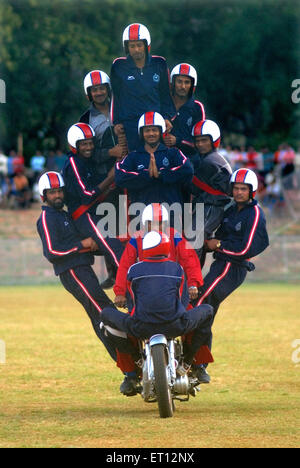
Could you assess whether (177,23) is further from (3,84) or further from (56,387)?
(56,387)

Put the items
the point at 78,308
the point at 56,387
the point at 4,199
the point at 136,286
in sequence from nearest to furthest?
the point at 136,286
the point at 56,387
the point at 78,308
the point at 4,199

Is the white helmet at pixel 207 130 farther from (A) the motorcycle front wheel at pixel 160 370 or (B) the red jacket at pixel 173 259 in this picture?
(A) the motorcycle front wheel at pixel 160 370

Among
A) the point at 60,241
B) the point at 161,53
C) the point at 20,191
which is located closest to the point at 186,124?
the point at 60,241

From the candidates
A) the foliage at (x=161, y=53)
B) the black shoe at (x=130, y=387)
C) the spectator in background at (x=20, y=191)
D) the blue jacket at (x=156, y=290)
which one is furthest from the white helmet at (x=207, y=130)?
the foliage at (x=161, y=53)

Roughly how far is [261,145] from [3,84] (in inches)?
512

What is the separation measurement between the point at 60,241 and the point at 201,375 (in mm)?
2045

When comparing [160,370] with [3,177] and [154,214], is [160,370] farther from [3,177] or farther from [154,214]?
[3,177]

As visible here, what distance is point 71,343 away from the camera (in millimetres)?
18250

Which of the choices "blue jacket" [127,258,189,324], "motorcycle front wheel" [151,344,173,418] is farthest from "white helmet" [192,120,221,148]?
"motorcycle front wheel" [151,344,173,418]

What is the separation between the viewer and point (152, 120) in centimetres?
1126

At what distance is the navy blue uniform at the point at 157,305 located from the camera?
33.7 feet

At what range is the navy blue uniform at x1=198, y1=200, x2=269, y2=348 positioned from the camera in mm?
11836
